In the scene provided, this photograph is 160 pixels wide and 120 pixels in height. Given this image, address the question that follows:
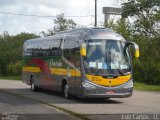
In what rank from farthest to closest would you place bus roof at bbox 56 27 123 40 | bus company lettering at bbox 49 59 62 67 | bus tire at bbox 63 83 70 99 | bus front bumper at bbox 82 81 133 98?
bus company lettering at bbox 49 59 62 67 → bus tire at bbox 63 83 70 99 → bus roof at bbox 56 27 123 40 → bus front bumper at bbox 82 81 133 98

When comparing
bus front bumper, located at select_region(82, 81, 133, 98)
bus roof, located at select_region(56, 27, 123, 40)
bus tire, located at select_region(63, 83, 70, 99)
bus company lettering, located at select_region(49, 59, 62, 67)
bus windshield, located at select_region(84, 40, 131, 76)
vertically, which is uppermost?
bus roof, located at select_region(56, 27, 123, 40)

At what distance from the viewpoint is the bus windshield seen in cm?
2291

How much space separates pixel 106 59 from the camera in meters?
23.0

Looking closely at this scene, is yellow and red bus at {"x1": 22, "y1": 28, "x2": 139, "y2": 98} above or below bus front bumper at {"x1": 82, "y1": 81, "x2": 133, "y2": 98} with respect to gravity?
above

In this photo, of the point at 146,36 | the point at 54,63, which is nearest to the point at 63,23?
the point at 146,36

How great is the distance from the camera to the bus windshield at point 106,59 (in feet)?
75.2

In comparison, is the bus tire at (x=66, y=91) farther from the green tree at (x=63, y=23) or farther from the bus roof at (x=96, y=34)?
the green tree at (x=63, y=23)

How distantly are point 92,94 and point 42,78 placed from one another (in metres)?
8.34

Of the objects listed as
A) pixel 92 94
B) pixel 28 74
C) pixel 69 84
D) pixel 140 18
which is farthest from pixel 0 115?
pixel 140 18

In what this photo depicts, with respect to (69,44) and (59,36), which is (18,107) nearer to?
(69,44)

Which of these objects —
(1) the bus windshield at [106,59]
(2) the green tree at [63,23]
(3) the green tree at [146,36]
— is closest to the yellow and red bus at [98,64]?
(1) the bus windshield at [106,59]

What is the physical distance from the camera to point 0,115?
16.8 meters

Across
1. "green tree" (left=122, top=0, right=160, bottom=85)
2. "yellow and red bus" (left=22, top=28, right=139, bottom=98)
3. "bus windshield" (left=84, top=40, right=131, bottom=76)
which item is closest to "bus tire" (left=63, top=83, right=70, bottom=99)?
"yellow and red bus" (left=22, top=28, right=139, bottom=98)

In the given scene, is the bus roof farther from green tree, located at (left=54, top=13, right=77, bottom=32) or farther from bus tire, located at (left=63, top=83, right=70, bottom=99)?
green tree, located at (left=54, top=13, right=77, bottom=32)
